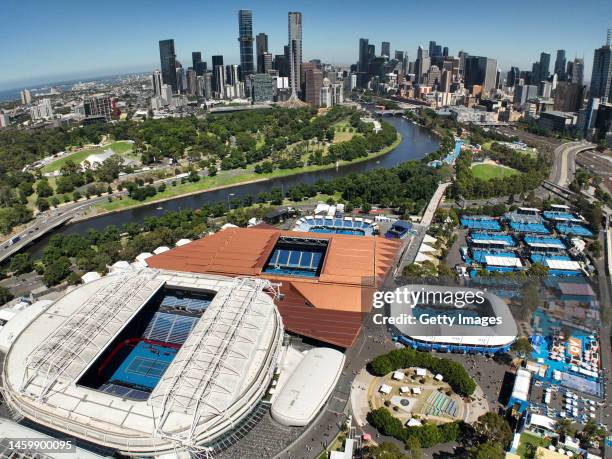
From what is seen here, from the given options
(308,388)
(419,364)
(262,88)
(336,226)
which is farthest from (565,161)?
(262,88)

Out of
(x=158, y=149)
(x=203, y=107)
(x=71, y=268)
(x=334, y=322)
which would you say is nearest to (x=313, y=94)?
(x=203, y=107)

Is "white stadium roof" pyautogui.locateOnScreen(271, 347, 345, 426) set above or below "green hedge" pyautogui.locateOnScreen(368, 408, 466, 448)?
above

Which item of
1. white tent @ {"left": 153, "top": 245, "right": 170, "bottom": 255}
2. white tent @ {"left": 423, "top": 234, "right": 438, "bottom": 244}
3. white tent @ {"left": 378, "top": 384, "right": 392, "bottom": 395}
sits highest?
white tent @ {"left": 153, "top": 245, "right": 170, "bottom": 255}

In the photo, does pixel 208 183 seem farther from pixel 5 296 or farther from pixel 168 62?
pixel 168 62

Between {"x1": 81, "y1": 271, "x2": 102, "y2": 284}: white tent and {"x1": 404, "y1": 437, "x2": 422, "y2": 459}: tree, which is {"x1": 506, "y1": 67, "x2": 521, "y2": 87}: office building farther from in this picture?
{"x1": 404, "y1": 437, "x2": 422, "y2": 459}: tree

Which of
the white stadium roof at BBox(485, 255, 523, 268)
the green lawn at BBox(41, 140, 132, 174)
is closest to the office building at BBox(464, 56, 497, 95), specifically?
the green lawn at BBox(41, 140, 132, 174)

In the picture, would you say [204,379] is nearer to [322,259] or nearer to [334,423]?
[334,423]

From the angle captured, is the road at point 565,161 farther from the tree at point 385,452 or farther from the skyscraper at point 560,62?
the skyscraper at point 560,62
